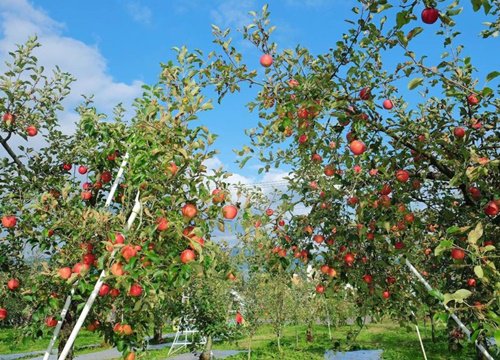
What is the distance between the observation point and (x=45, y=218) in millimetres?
3746

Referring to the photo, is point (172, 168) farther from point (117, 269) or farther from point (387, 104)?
point (387, 104)

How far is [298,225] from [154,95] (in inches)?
84.4

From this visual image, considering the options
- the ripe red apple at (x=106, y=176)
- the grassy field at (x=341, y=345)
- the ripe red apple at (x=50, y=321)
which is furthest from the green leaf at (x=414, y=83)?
the grassy field at (x=341, y=345)

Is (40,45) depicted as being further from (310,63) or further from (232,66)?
(310,63)

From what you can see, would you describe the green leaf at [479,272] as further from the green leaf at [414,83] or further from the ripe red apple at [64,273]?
the ripe red apple at [64,273]

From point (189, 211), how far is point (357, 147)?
A: 155cm

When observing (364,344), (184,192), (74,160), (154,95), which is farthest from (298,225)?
(364,344)

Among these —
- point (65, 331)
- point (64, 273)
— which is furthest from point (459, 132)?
point (65, 331)

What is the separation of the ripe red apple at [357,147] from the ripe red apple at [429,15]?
1205 millimetres

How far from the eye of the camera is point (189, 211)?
3215 millimetres

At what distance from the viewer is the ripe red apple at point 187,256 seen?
2.97m

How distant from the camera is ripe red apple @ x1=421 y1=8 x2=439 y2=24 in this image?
2668 mm

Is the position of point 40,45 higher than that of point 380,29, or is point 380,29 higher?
point 40,45

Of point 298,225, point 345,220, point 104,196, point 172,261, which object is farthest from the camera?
point 104,196
